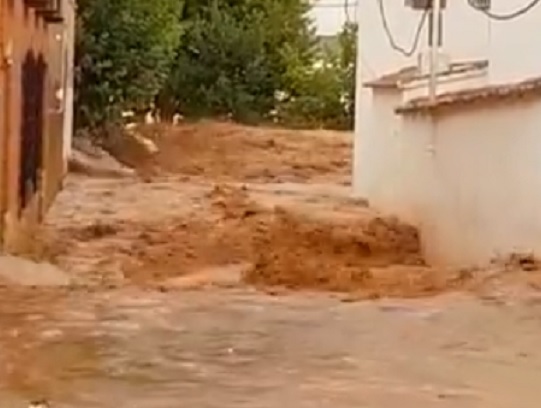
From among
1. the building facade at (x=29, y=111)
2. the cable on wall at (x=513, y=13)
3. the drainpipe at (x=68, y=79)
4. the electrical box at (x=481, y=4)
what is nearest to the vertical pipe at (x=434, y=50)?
the electrical box at (x=481, y=4)

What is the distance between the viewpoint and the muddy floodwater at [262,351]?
6504 millimetres

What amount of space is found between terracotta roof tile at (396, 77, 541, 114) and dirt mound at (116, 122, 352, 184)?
1043cm

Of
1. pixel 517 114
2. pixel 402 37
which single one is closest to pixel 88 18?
pixel 402 37

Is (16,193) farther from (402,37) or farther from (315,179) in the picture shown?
(315,179)

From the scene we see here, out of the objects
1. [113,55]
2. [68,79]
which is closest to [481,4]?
[68,79]

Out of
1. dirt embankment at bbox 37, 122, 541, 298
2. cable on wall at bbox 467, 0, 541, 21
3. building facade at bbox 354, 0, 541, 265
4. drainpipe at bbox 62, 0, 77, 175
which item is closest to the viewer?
dirt embankment at bbox 37, 122, 541, 298

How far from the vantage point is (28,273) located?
11367 mm

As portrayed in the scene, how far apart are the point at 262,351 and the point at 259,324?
35.5 inches

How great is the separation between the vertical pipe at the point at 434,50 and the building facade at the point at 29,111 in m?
4.11

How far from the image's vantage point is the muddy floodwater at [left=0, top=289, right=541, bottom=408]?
650cm

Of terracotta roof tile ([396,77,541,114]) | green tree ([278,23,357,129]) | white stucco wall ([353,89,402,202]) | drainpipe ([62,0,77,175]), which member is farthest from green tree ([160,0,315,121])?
terracotta roof tile ([396,77,541,114])

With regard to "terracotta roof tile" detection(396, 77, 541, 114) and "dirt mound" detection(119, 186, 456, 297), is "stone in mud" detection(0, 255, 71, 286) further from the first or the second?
"terracotta roof tile" detection(396, 77, 541, 114)

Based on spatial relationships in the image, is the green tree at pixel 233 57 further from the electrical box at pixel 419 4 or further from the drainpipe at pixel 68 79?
the electrical box at pixel 419 4

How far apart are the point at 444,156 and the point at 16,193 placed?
4.61 m
